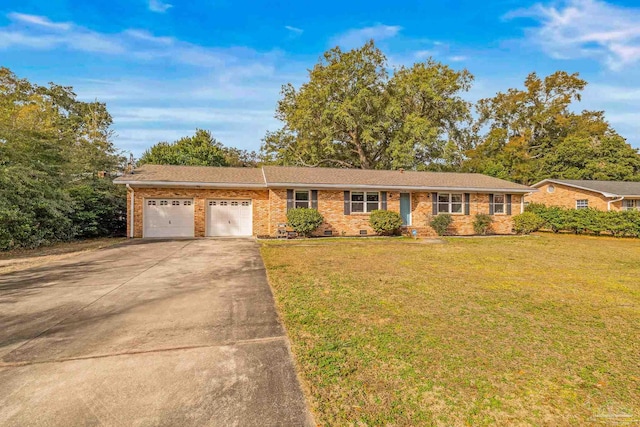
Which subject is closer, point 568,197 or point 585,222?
point 585,222

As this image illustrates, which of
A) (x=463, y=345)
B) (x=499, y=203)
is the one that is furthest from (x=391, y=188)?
(x=463, y=345)

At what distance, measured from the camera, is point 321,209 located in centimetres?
1522

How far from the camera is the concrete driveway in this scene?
2.21 m

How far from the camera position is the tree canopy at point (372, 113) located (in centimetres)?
2562

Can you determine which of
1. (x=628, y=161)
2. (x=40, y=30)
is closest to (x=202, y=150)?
(x=40, y=30)

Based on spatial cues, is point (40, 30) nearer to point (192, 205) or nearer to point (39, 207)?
point (39, 207)

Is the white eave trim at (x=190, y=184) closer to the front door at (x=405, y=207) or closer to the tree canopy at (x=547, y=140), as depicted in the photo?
the front door at (x=405, y=207)

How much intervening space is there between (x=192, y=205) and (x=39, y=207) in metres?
5.59

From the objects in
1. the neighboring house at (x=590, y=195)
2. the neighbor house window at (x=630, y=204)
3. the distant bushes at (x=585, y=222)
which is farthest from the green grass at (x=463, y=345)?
the neighbor house window at (x=630, y=204)

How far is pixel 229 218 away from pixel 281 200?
2.97m

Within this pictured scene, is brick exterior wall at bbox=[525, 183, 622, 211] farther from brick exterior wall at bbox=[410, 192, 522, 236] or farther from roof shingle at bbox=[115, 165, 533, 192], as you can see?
roof shingle at bbox=[115, 165, 533, 192]

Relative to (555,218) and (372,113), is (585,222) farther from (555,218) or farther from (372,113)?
(372,113)

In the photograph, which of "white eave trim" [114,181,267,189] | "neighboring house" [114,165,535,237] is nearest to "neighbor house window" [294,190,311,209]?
"neighboring house" [114,165,535,237]

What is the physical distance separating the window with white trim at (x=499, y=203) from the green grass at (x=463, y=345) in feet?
36.3
